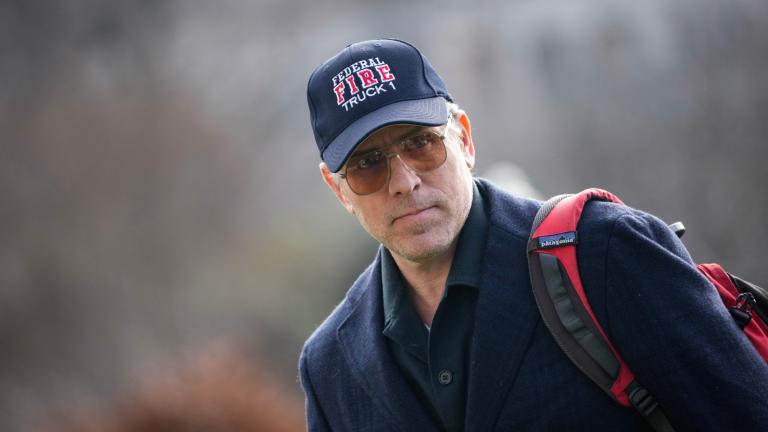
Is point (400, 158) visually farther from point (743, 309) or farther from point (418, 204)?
point (743, 309)

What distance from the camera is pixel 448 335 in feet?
6.77

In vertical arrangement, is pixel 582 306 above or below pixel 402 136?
below

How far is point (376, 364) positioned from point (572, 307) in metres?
0.65

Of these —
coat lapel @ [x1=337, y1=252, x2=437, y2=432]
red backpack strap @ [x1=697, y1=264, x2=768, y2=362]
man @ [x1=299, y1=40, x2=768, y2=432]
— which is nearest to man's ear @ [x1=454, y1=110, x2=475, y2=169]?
man @ [x1=299, y1=40, x2=768, y2=432]

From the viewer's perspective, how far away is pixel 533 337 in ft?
6.25

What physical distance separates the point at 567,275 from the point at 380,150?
2.00 feet

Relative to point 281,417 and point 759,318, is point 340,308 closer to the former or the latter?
point 759,318

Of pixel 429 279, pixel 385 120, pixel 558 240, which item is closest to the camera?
pixel 558 240

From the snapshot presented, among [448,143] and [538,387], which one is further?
[448,143]

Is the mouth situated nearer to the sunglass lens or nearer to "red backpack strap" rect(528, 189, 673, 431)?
the sunglass lens

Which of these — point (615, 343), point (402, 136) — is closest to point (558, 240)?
point (615, 343)

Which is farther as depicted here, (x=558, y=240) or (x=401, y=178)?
(x=401, y=178)

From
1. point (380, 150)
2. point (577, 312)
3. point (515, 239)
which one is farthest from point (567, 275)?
point (380, 150)

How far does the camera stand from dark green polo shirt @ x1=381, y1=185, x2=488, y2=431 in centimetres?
200
